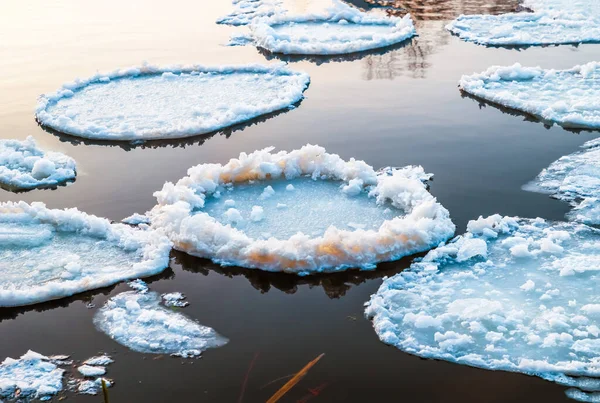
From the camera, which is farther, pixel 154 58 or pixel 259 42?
pixel 259 42

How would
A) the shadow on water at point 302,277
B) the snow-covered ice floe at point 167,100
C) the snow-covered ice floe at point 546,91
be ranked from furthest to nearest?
the snow-covered ice floe at point 167,100
the snow-covered ice floe at point 546,91
the shadow on water at point 302,277

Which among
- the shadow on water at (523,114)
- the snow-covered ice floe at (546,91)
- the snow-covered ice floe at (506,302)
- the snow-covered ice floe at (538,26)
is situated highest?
the snow-covered ice floe at (538,26)

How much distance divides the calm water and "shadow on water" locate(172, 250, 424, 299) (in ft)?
0.05

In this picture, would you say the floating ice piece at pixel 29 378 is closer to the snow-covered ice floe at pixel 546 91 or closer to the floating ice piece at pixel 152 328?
the floating ice piece at pixel 152 328

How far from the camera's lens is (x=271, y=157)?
6.91 m

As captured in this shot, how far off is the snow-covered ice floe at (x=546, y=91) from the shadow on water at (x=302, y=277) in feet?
11.8

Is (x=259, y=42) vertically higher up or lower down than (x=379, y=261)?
higher up

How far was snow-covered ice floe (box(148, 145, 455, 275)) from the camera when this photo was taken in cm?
541

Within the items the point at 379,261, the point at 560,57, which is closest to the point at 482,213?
the point at 379,261

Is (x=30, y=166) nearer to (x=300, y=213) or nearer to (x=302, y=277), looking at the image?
(x=300, y=213)

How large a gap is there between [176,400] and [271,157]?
3.31 metres

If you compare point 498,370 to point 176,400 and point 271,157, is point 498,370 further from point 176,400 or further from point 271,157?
point 271,157

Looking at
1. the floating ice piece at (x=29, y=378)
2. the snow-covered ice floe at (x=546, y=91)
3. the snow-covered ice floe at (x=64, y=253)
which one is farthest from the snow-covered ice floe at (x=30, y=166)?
the snow-covered ice floe at (x=546, y=91)

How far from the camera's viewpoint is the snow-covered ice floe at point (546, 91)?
8.13m
